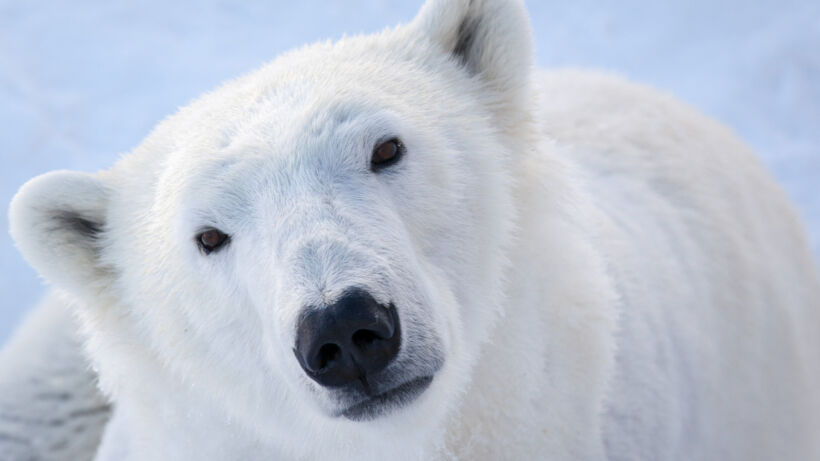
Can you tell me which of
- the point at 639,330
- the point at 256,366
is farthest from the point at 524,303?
the point at 256,366

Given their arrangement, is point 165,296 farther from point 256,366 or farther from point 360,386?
point 360,386

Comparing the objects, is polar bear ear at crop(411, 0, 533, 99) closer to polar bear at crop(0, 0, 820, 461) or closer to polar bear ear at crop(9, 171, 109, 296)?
polar bear at crop(0, 0, 820, 461)

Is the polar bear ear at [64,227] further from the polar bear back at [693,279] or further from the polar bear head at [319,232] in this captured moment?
the polar bear back at [693,279]

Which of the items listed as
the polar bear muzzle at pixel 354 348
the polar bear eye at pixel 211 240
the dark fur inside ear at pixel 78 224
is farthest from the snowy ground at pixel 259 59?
the polar bear muzzle at pixel 354 348

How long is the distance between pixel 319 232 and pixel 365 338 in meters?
0.27

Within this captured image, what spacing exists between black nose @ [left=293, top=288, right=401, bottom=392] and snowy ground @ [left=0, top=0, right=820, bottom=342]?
12.2 ft

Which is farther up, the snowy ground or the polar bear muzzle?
the snowy ground

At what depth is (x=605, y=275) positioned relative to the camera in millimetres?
2426

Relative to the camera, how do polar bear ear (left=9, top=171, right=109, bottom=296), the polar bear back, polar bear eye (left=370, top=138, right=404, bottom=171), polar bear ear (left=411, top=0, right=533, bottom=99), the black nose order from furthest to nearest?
1. the polar bear back
2. polar bear ear (left=411, top=0, right=533, bottom=99)
3. polar bear ear (left=9, top=171, right=109, bottom=296)
4. polar bear eye (left=370, top=138, right=404, bottom=171)
5. the black nose

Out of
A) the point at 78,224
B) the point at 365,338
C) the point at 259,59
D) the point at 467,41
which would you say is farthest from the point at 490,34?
the point at 259,59

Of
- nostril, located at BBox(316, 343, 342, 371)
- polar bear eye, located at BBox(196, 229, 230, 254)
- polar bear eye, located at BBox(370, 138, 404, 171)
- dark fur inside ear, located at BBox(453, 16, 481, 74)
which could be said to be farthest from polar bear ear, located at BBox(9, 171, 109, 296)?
dark fur inside ear, located at BBox(453, 16, 481, 74)

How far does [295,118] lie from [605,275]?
1.07 m

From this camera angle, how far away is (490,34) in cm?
236

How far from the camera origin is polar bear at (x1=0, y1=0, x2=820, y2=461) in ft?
5.82
